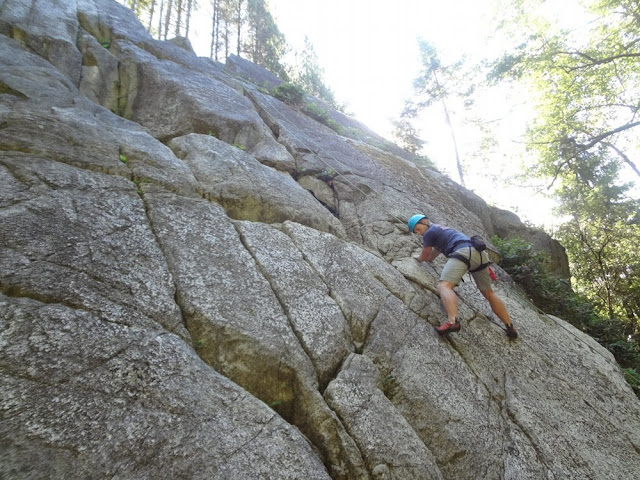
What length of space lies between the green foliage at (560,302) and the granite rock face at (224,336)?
1748 millimetres

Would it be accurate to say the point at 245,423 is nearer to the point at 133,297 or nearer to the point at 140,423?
the point at 140,423

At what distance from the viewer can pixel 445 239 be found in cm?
630

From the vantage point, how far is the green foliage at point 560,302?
8.38m

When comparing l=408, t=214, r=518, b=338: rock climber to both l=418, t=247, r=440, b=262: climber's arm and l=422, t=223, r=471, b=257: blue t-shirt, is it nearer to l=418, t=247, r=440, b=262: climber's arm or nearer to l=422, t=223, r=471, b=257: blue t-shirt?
l=422, t=223, r=471, b=257: blue t-shirt

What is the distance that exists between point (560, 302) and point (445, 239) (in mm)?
5482

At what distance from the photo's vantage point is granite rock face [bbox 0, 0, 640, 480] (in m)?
2.57

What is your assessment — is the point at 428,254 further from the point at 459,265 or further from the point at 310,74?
the point at 310,74

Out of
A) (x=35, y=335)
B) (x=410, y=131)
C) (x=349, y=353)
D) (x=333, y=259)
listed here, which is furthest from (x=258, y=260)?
(x=410, y=131)

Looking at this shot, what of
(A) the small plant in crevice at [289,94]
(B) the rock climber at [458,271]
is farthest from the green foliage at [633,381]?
(A) the small plant in crevice at [289,94]

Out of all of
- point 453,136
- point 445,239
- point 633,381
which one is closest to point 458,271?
point 445,239

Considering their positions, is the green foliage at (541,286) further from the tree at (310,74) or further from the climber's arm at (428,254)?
the tree at (310,74)

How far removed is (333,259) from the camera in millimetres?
5730

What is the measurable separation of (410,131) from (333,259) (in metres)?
24.4

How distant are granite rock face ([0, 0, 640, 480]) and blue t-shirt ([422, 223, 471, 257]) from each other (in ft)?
2.16
